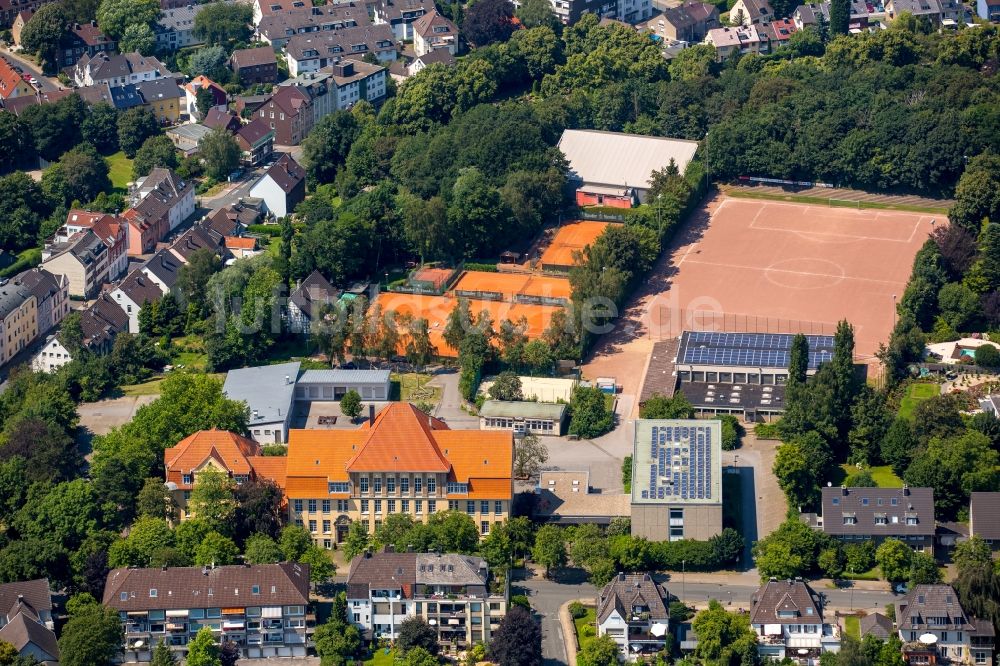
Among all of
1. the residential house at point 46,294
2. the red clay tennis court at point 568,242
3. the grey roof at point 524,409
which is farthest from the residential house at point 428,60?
the grey roof at point 524,409

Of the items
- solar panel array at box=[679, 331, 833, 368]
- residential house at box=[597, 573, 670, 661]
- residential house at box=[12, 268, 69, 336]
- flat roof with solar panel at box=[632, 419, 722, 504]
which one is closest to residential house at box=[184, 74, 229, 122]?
residential house at box=[12, 268, 69, 336]

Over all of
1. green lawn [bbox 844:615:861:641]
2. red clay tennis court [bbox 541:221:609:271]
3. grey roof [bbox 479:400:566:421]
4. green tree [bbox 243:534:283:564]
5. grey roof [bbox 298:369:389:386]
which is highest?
green tree [bbox 243:534:283:564]

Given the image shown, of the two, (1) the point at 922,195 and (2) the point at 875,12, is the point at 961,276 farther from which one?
(2) the point at 875,12

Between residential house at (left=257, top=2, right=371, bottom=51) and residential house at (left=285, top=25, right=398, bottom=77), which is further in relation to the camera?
residential house at (left=257, top=2, right=371, bottom=51)

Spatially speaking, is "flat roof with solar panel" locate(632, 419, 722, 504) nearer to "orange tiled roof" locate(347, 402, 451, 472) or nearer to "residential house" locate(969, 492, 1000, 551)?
"orange tiled roof" locate(347, 402, 451, 472)

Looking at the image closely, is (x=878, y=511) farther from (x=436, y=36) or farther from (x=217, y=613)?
(x=436, y=36)

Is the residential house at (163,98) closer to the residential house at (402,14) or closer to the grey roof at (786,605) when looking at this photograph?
the residential house at (402,14)

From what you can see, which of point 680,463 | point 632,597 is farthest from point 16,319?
point 632,597
